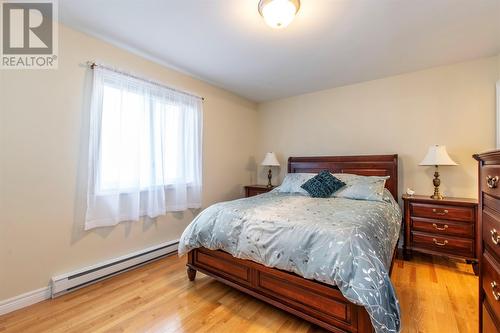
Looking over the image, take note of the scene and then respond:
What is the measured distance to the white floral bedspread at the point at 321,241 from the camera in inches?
50.8

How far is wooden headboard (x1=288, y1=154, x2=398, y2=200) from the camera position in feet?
10.2

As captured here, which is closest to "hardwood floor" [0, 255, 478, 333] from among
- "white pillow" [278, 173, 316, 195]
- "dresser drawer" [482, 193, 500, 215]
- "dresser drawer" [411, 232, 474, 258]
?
"dresser drawer" [411, 232, 474, 258]

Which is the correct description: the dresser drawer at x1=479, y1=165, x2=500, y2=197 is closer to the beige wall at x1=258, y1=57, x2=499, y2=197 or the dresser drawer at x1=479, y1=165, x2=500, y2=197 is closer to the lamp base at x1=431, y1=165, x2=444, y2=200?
the lamp base at x1=431, y1=165, x2=444, y2=200

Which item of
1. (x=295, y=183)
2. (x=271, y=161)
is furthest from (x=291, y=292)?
(x=271, y=161)

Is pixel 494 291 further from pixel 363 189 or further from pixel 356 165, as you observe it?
pixel 356 165

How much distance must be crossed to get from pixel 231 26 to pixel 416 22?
1677 mm

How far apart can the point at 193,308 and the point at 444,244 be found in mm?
2752

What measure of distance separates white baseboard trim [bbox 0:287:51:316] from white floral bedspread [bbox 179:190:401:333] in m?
1.20

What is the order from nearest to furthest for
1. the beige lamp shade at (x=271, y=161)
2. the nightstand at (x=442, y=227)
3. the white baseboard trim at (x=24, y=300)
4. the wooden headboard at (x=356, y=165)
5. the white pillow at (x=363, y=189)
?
the white baseboard trim at (x=24, y=300)
the nightstand at (x=442, y=227)
the white pillow at (x=363, y=189)
the wooden headboard at (x=356, y=165)
the beige lamp shade at (x=271, y=161)

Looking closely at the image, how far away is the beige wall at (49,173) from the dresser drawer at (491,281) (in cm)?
292

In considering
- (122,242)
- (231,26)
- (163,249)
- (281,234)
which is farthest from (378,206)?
(122,242)

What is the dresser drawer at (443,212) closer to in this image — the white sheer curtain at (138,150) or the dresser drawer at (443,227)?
the dresser drawer at (443,227)

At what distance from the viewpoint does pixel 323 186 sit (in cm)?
287

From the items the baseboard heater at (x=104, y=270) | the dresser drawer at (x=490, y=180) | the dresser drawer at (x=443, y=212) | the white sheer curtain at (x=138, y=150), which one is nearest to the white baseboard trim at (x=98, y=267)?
the baseboard heater at (x=104, y=270)
